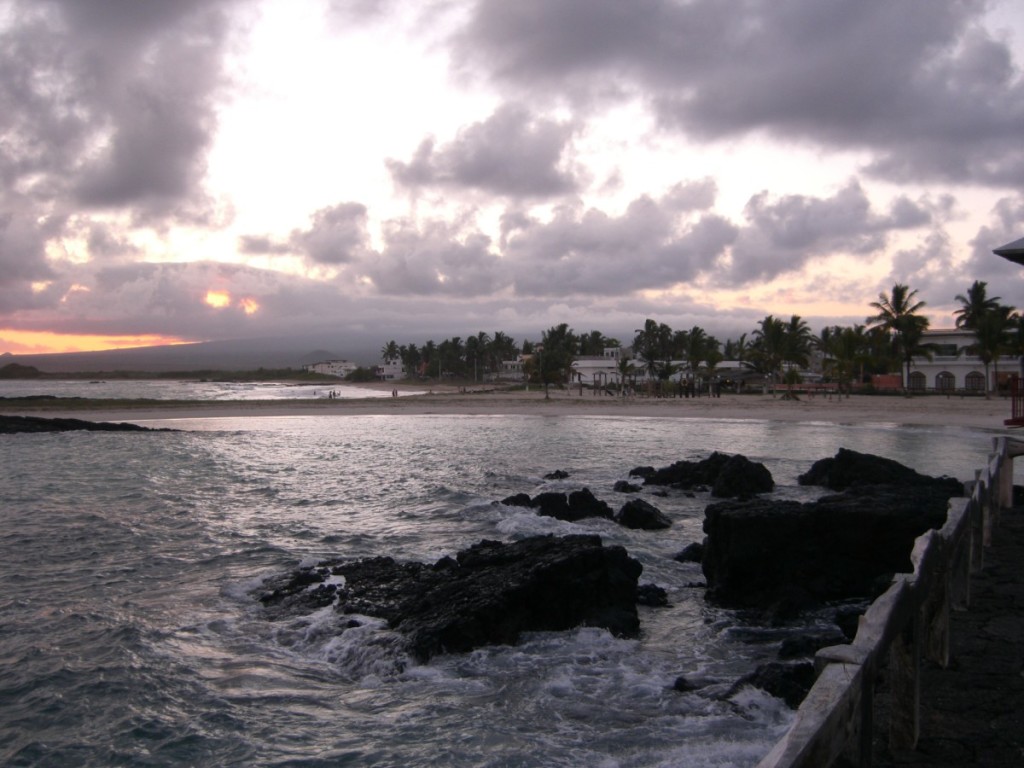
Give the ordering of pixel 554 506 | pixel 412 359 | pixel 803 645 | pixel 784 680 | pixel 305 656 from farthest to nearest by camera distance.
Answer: pixel 412 359 → pixel 554 506 → pixel 305 656 → pixel 803 645 → pixel 784 680

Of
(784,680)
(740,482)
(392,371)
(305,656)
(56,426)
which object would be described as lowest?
(305,656)

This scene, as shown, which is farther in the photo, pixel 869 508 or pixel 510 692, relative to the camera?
pixel 869 508

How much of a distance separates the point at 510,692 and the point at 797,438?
32.3m

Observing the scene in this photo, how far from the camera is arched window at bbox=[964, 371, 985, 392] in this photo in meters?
66.6

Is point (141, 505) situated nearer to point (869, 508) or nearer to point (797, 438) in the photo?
point (869, 508)

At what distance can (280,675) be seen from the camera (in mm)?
8891

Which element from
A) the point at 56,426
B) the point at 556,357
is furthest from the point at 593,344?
the point at 56,426

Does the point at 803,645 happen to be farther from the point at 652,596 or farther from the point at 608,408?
the point at 608,408

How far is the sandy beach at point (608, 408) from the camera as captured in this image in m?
48.2

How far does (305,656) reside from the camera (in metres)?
9.45

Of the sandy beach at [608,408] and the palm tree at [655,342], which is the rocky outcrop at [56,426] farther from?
the palm tree at [655,342]

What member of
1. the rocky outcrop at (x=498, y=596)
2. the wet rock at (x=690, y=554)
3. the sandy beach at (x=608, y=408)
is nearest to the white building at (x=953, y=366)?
the sandy beach at (x=608, y=408)

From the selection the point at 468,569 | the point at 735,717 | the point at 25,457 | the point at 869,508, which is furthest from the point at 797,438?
the point at 25,457

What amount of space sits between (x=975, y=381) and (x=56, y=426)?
74.5 meters
